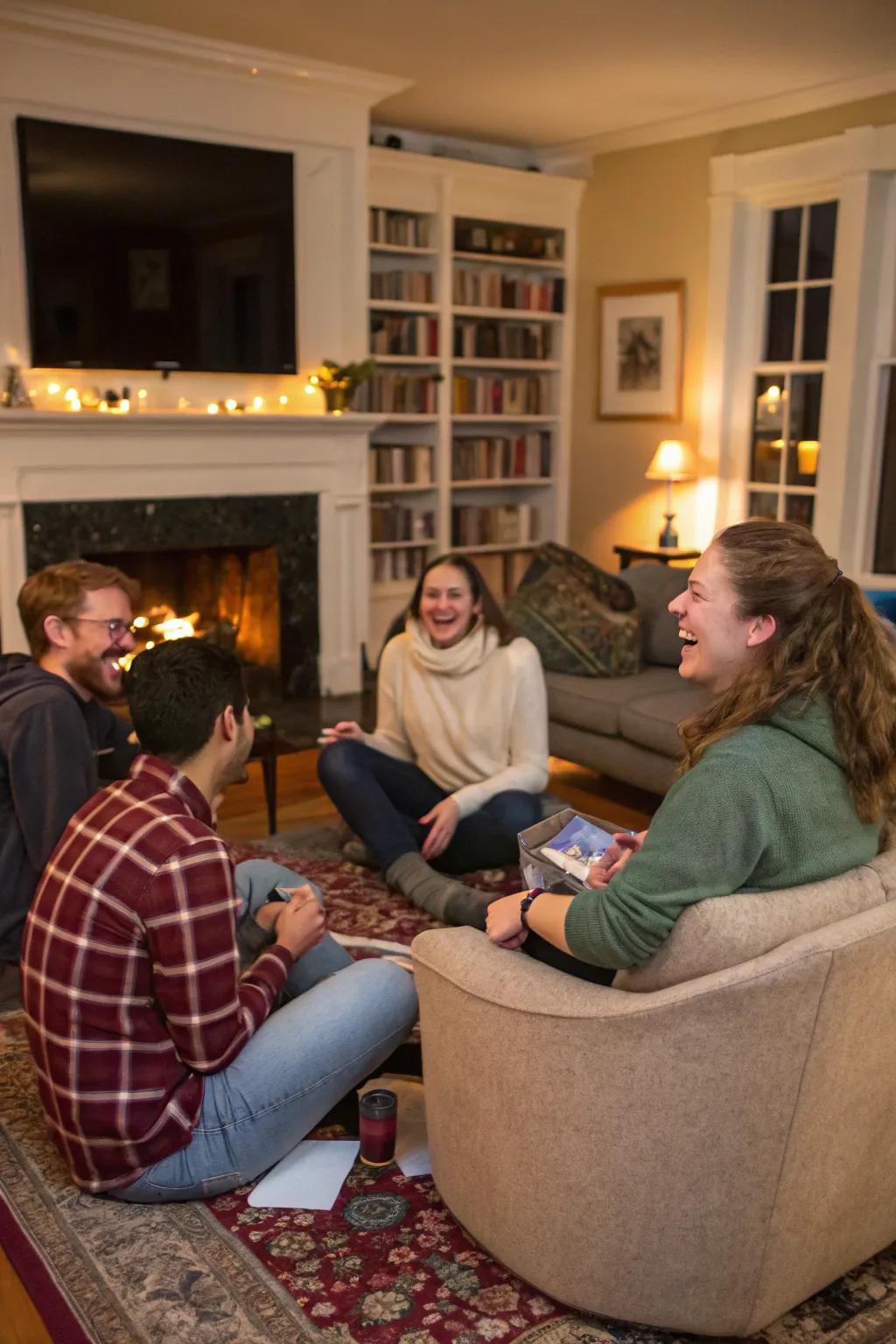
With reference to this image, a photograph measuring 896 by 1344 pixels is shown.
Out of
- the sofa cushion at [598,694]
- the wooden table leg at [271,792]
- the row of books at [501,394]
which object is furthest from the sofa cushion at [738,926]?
the row of books at [501,394]

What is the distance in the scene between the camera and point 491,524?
6957mm

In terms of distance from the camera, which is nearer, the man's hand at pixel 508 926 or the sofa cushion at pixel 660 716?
the man's hand at pixel 508 926

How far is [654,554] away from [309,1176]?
482cm

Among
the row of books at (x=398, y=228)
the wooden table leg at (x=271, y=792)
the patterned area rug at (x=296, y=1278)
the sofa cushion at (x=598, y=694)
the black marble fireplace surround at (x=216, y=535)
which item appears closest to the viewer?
the patterned area rug at (x=296, y=1278)

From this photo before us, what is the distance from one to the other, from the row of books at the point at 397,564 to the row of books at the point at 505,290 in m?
1.40

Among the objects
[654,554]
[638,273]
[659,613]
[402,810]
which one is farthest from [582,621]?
[638,273]

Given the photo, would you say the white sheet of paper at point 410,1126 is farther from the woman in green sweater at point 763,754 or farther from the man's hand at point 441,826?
the man's hand at point 441,826

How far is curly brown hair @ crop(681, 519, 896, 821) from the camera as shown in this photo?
5.31ft

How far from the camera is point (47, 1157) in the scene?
214cm

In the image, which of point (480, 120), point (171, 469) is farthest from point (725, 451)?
point (171, 469)

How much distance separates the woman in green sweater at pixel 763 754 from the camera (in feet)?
5.05

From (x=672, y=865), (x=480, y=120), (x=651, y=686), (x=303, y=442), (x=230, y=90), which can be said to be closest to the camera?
(x=672, y=865)

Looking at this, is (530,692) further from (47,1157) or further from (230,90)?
(230,90)

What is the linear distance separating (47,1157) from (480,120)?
5.64 meters
